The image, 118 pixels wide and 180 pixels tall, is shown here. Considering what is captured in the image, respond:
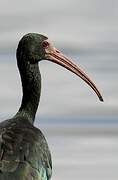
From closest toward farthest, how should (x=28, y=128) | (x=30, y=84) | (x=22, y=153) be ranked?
(x=22, y=153) < (x=28, y=128) < (x=30, y=84)

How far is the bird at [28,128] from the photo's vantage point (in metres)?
21.4

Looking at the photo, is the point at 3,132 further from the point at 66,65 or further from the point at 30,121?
the point at 66,65

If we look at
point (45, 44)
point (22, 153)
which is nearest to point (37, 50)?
point (45, 44)

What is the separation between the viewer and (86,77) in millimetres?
25562

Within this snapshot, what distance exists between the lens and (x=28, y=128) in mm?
22844

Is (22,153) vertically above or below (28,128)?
below

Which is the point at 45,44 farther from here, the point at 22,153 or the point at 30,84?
the point at 22,153

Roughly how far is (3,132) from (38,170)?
92cm

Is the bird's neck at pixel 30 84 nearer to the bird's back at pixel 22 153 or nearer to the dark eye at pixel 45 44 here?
the dark eye at pixel 45 44

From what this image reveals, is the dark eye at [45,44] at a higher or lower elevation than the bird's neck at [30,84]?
higher

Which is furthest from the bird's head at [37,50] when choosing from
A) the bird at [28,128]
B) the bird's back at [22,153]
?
the bird's back at [22,153]

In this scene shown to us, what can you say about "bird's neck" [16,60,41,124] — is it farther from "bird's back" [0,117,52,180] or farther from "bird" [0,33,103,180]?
"bird's back" [0,117,52,180]

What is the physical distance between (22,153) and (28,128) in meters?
1.20

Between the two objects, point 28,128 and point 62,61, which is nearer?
point 28,128
